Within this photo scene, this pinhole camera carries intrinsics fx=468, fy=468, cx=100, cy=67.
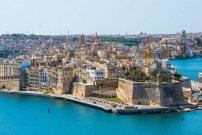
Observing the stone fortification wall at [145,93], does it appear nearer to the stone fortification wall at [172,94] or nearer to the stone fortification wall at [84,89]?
the stone fortification wall at [172,94]

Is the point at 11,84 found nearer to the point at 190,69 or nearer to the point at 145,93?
the point at 145,93

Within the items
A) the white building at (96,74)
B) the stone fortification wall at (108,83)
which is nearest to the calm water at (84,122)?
the stone fortification wall at (108,83)

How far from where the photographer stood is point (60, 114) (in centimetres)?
2220

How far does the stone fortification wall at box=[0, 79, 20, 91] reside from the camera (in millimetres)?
29672

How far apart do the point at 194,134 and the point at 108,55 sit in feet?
59.3

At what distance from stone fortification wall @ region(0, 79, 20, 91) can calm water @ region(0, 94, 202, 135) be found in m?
5.55

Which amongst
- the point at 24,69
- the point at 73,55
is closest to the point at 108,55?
the point at 73,55

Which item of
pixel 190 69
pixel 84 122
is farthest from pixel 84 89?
pixel 190 69

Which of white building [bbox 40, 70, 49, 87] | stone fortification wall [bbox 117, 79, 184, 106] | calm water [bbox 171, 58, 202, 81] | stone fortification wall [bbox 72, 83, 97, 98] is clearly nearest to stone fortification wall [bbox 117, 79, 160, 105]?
stone fortification wall [bbox 117, 79, 184, 106]

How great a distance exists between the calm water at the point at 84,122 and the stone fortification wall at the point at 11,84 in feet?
18.2

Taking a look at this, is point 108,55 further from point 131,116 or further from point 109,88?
point 131,116

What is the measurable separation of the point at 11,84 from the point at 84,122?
11.2 meters

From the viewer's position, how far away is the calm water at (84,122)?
737 inches

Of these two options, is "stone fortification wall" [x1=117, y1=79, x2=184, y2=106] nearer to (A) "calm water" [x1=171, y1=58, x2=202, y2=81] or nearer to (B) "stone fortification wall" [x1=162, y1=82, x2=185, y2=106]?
(B) "stone fortification wall" [x1=162, y1=82, x2=185, y2=106]
